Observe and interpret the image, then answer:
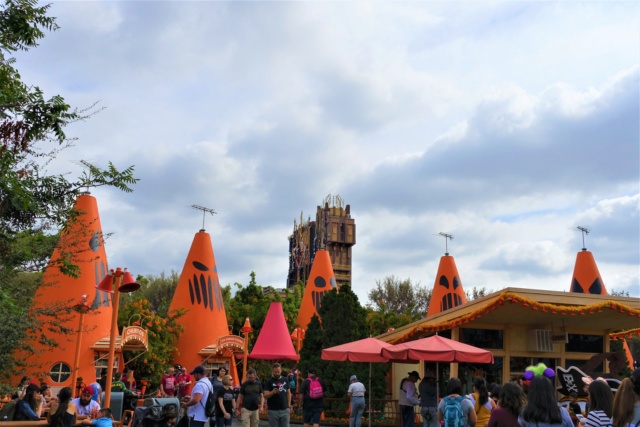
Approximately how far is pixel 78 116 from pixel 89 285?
434 inches

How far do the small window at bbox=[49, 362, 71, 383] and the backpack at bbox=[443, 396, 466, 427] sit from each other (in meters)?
13.6

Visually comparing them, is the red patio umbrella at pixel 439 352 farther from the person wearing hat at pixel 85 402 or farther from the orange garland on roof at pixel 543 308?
the person wearing hat at pixel 85 402

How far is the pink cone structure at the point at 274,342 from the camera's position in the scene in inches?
733

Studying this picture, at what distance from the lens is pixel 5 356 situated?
12.0 meters

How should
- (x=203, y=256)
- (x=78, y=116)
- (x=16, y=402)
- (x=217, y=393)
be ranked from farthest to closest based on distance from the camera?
(x=203, y=256) → (x=217, y=393) → (x=78, y=116) → (x=16, y=402)

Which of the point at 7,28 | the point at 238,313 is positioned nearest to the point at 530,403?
the point at 7,28

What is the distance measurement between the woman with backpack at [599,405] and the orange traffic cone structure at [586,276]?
23054 millimetres

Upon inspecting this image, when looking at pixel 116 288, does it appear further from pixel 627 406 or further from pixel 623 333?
pixel 623 333

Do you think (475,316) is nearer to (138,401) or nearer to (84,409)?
(138,401)

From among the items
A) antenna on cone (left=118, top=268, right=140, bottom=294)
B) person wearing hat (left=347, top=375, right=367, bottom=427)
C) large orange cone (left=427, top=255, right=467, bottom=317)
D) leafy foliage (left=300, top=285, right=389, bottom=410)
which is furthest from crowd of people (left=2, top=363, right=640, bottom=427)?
large orange cone (left=427, top=255, right=467, bottom=317)

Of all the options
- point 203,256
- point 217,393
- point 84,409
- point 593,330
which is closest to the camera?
point 84,409

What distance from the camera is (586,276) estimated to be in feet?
87.2

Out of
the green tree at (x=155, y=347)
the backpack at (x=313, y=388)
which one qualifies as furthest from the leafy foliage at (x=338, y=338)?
the green tree at (x=155, y=347)

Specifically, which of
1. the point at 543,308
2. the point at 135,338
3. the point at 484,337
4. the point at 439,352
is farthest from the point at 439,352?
the point at 135,338
